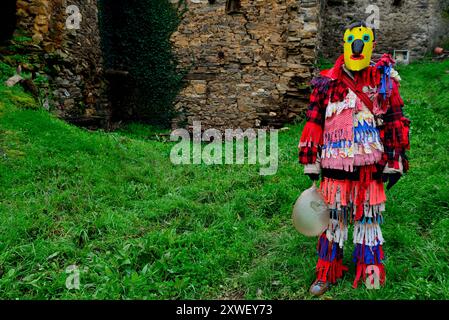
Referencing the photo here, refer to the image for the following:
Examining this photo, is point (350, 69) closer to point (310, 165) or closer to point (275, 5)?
point (310, 165)

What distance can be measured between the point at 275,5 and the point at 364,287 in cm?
623

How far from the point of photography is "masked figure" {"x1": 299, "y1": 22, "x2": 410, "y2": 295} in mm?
2221

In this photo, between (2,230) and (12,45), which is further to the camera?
(12,45)

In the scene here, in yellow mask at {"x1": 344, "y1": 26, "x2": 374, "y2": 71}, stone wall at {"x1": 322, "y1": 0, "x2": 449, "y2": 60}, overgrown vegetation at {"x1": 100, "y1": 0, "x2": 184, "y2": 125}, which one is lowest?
yellow mask at {"x1": 344, "y1": 26, "x2": 374, "y2": 71}

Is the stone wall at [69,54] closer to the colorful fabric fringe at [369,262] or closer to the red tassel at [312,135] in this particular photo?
the red tassel at [312,135]

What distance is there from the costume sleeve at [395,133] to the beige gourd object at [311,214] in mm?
468

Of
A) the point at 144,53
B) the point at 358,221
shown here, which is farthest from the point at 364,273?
the point at 144,53

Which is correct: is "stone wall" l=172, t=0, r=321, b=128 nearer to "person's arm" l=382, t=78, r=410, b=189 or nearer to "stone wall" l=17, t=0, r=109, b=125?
"stone wall" l=17, t=0, r=109, b=125

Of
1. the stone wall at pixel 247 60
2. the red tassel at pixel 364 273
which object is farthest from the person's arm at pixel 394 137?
the stone wall at pixel 247 60

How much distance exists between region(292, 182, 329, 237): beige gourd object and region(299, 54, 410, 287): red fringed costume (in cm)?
8

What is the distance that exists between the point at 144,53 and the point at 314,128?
646 cm

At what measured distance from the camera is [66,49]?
253 inches

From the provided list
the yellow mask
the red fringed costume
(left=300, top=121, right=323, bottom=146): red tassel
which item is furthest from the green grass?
the yellow mask

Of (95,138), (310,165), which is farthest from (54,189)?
(310,165)
